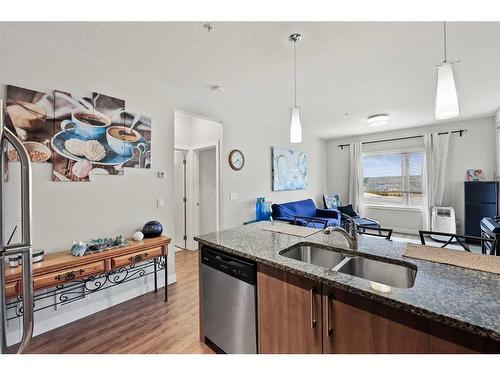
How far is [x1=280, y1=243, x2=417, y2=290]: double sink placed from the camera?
4.23 ft

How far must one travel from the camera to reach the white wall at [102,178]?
192 cm

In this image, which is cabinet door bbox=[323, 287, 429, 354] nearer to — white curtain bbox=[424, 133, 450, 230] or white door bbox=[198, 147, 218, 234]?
white door bbox=[198, 147, 218, 234]

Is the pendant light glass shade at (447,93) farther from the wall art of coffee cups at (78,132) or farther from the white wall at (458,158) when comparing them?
the white wall at (458,158)

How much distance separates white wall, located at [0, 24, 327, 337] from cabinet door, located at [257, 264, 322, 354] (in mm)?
1822

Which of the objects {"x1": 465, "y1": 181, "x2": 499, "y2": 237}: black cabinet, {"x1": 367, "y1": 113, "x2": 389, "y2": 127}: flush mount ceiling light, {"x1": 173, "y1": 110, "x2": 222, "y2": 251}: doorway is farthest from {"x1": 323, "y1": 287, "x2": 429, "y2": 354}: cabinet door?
{"x1": 465, "y1": 181, "x2": 499, "y2": 237}: black cabinet

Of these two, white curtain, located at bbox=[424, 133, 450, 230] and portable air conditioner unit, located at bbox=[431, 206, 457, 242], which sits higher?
white curtain, located at bbox=[424, 133, 450, 230]

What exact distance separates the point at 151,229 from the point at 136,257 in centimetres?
36

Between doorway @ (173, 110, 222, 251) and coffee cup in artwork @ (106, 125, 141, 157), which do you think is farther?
doorway @ (173, 110, 222, 251)

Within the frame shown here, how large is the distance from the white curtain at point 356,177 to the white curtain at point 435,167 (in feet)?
4.44

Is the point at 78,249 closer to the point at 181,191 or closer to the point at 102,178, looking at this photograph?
the point at 102,178

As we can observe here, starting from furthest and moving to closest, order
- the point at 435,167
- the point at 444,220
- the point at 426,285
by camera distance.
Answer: the point at 435,167 → the point at 444,220 → the point at 426,285

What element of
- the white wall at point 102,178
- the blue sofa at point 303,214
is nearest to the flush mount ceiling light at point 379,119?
the blue sofa at point 303,214

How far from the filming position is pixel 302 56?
2.23m

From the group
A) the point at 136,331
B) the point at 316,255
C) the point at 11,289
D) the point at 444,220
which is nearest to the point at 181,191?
the point at 136,331
